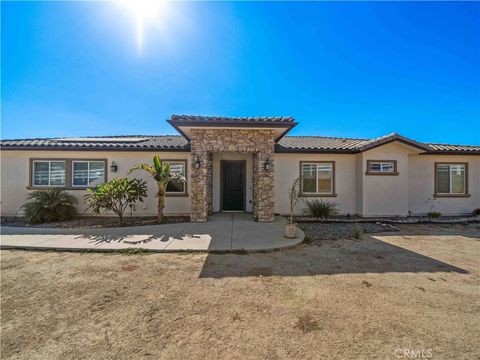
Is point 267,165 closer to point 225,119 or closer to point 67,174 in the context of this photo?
point 225,119

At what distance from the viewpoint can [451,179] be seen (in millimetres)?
10844

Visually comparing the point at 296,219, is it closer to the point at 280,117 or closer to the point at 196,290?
the point at 280,117

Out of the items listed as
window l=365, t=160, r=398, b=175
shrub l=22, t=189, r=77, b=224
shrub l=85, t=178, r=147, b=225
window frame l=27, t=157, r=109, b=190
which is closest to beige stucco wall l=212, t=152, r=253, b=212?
shrub l=85, t=178, r=147, b=225

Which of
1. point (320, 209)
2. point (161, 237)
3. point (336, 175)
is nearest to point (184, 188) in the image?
point (161, 237)

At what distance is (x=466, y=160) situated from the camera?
1077cm

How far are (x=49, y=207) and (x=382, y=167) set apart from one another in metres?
15.4

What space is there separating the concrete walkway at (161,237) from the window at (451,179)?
948 cm

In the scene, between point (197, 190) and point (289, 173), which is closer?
point (197, 190)

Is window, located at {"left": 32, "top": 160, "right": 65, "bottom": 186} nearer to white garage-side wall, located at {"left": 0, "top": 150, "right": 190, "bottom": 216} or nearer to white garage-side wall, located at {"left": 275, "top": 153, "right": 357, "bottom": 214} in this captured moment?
white garage-side wall, located at {"left": 0, "top": 150, "right": 190, "bottom": 216}

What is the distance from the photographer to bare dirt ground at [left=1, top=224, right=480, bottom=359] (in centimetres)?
245

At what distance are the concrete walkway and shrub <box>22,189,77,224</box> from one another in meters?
0.92

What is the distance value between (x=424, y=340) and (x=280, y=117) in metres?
7.02

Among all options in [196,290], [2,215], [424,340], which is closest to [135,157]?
[2,215]

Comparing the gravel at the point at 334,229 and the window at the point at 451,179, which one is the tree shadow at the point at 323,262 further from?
the window at the point at 451,179
